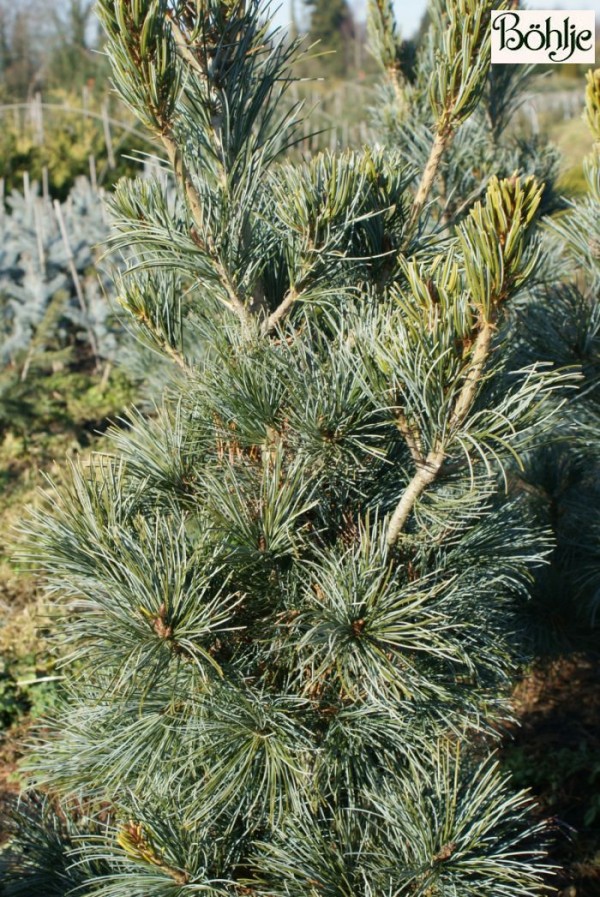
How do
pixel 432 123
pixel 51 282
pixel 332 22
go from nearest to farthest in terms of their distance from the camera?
pixel 432 123 < pixel 51 282 < pixel 332 22

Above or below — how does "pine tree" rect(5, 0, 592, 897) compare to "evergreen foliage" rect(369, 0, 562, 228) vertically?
below

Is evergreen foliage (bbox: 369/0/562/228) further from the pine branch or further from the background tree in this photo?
Answer: the background tree

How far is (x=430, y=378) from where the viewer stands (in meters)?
1.21

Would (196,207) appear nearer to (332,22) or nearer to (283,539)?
(283,539)

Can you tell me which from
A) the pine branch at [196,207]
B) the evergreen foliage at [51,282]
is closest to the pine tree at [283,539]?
the pine branch at [196,207]

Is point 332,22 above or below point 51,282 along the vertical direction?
above

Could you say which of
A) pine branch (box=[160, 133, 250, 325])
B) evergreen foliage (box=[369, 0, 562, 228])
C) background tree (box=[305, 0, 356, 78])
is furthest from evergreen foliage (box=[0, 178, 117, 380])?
background tree (box=[305, 0, 356, 78])

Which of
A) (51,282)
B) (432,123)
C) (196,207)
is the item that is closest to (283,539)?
(196,207)

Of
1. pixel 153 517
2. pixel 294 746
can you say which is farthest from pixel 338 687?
pixel 153 517

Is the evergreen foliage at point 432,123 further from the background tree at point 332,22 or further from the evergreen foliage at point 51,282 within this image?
the background tree at point 332,22

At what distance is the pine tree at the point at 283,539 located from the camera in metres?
1.36

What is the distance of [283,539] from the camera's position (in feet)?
4.89

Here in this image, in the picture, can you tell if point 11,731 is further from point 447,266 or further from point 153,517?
point 447,266

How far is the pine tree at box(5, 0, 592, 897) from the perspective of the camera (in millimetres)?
1356
